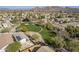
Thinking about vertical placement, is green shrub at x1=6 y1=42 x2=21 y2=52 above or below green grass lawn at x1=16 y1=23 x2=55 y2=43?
below

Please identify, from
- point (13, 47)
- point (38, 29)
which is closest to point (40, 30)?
point (38, 29)

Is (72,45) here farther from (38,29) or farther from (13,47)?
(13,47)

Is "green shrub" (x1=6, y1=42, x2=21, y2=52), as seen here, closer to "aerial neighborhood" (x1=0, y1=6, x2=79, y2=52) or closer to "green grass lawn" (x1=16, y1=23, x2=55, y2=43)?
"aerial neighborhood" (x1=0, y1=6, x2=79, y2=52)

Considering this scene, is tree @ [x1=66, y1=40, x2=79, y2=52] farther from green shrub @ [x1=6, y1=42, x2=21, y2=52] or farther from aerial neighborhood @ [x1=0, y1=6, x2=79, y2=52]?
green shrub @ [x1=6, y1=42, x2=21, y2=52]

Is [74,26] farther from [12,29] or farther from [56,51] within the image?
[12,29]

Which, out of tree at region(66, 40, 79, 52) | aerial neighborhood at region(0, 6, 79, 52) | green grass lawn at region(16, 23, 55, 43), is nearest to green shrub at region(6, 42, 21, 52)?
aerial neighborhood at region(0, 6, 79, 52)

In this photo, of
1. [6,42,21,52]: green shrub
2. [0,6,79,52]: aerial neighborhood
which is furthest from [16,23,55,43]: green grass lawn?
[6,42,21,52]: green shrub

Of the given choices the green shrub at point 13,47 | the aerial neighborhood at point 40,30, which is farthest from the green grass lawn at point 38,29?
the green shrub at point 13,47

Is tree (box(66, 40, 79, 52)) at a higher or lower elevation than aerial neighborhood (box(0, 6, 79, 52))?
lower
